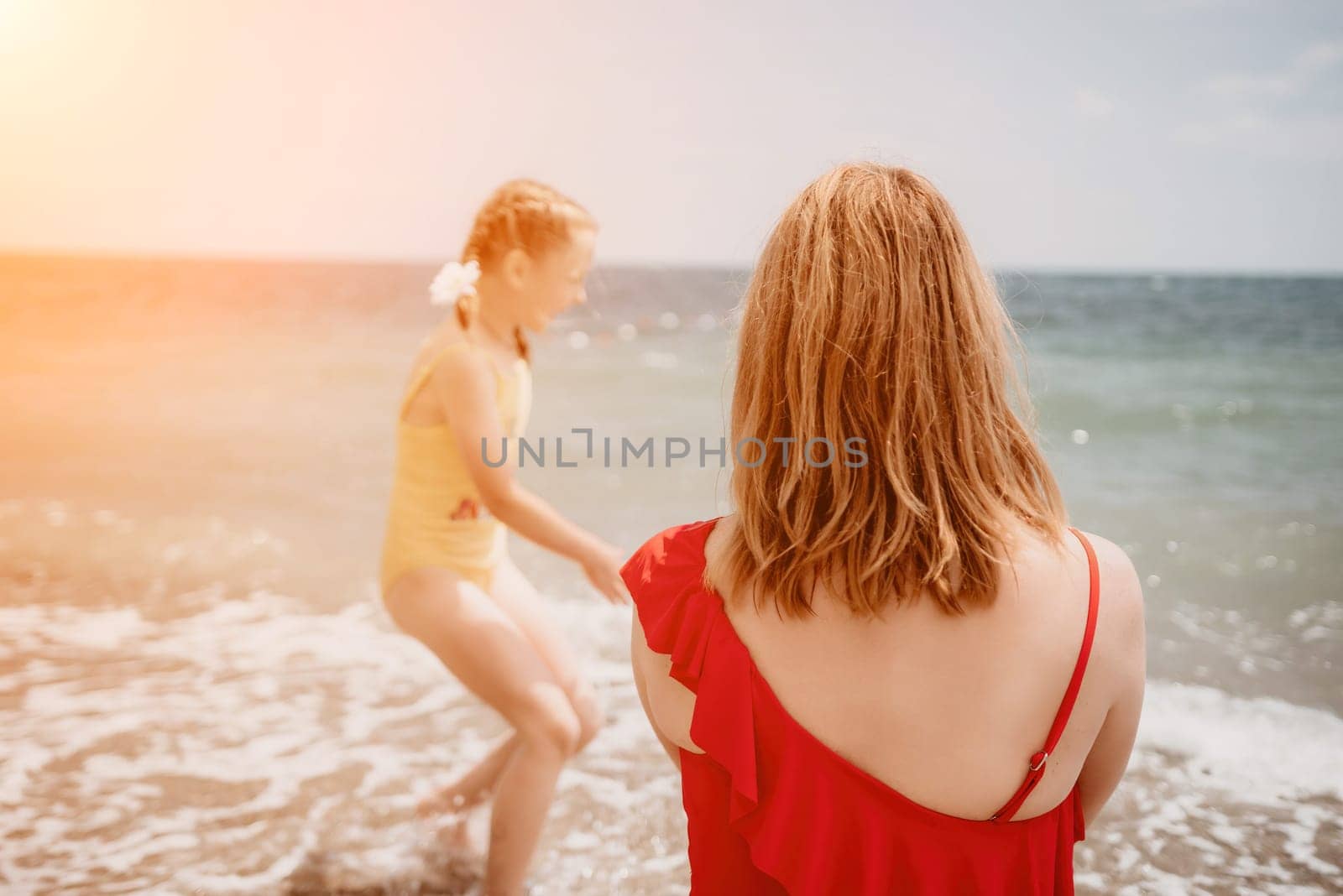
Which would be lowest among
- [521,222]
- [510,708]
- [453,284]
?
[510,708]

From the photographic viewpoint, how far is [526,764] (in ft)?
8.11

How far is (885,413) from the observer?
1283 mm

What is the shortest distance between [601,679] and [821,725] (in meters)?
3.12

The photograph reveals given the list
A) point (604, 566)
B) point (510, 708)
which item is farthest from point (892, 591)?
point (510, 708)

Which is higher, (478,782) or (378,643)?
(478,782)

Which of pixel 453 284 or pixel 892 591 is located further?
pixel 453 284

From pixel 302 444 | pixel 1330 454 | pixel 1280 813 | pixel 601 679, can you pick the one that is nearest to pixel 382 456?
pixel 302 444

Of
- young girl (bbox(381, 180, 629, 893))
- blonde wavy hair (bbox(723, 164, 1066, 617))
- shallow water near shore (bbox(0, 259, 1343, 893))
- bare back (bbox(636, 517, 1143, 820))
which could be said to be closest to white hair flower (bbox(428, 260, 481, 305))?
young girl (bbox(381, 180, 629, 893))

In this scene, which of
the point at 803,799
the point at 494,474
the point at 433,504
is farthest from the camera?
the point at 433,504

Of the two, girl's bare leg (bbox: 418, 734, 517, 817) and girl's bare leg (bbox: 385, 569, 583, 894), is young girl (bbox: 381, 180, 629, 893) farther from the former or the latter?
girl's bare leg (bbox: 418, 734, 517, 817)

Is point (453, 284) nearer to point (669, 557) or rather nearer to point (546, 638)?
point (546, 638)

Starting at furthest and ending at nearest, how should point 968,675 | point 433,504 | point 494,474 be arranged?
point 433,504 < point 494,474 < point 968,675

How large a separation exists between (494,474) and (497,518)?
0.57 ft

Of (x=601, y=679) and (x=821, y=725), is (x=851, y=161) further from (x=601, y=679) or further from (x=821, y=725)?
(x=601, y=679)
